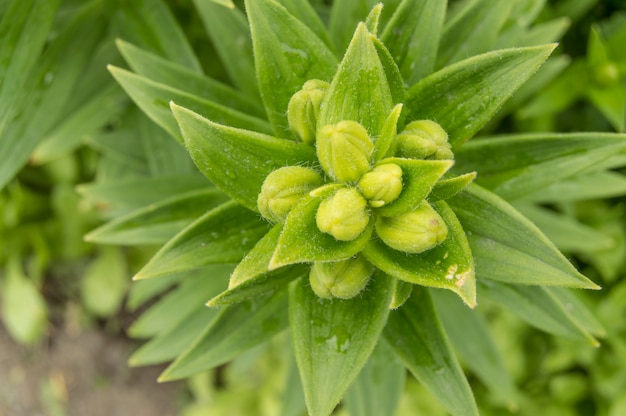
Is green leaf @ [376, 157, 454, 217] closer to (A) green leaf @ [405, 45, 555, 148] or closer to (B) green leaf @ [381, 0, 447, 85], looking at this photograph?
(A) green leaf @ [405, 45, 555, 148]

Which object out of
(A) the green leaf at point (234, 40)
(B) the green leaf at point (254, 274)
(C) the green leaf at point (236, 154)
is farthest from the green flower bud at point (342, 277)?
(A) the green leaf at point (234, 40)

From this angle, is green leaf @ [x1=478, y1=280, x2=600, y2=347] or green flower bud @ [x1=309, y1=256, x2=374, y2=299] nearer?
green flower bud @ [x1=309, y1=256, x2=374, y2=299]

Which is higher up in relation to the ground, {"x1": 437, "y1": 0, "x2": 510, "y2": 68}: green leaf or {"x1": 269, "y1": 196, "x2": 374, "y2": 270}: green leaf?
{"x1": 269, "y1": 196, "x2": 374, "y2": 270}: green leaf

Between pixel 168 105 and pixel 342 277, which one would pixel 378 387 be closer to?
pixel 342 277

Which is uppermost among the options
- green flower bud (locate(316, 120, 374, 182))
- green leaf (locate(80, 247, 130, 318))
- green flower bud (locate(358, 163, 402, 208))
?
green flower bud (locate(316, 120, 374, 182))

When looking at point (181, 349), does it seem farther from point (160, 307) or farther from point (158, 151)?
point (158, 151)

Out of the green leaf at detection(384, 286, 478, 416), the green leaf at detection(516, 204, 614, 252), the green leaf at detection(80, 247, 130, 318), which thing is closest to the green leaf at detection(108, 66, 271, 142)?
the green leaf at detection(384, 286, 478, 416)
